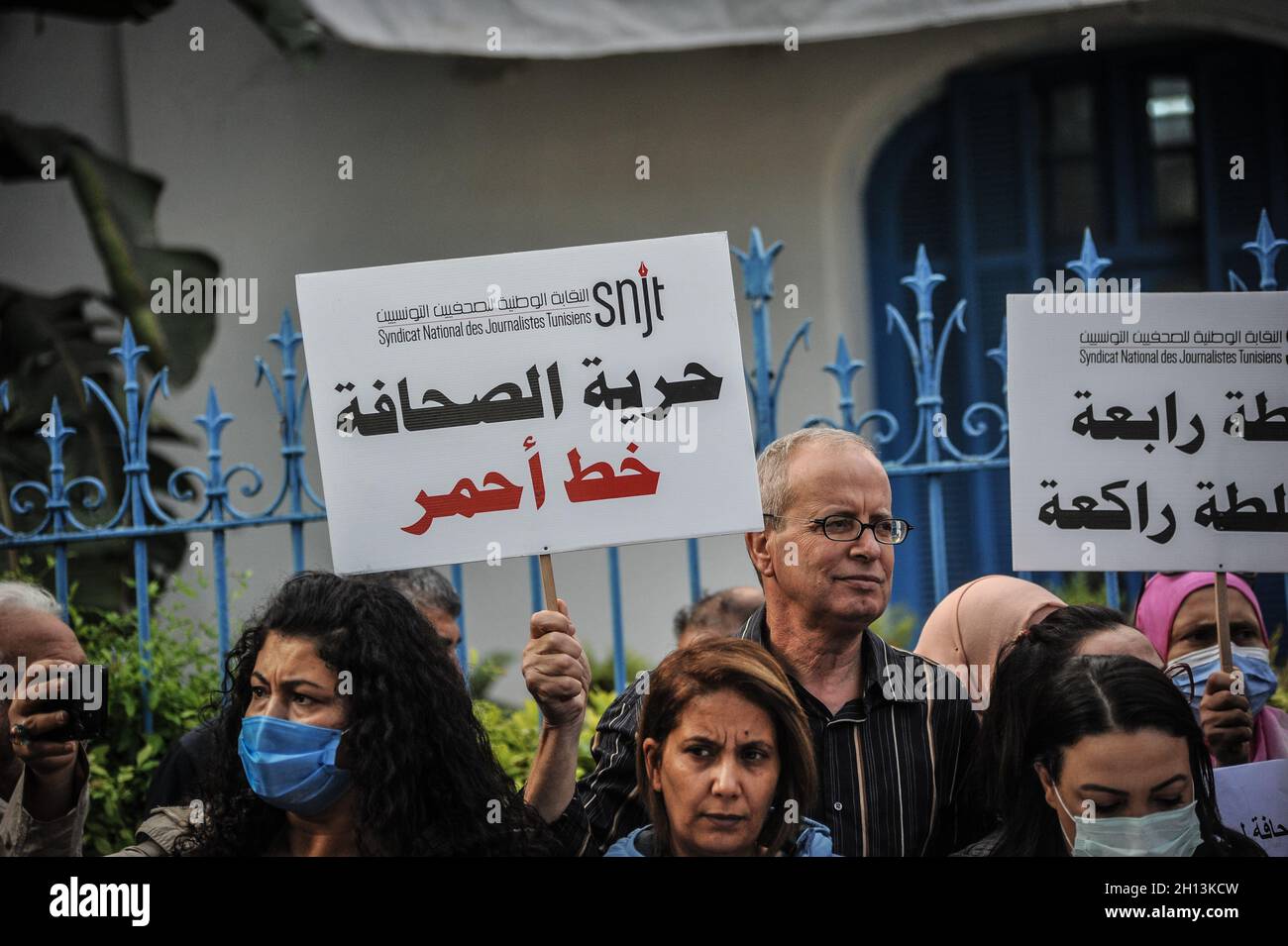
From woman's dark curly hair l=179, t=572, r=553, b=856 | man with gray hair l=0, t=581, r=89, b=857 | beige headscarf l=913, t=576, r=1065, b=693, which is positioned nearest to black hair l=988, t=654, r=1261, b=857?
beige headscarf l=913, t=576, r=1065, b=693

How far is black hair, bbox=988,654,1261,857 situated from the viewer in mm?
2918

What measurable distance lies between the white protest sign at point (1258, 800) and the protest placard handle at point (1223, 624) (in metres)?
0.22

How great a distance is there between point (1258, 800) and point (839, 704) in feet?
3.06

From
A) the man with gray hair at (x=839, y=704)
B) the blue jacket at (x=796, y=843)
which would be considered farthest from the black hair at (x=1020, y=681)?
the blue jacket at (x=796, y=843)

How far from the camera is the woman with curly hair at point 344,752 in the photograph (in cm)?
294

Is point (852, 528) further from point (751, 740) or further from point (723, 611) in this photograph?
point (723, 611)

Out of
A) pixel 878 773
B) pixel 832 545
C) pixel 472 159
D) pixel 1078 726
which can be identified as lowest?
pixel 878 773

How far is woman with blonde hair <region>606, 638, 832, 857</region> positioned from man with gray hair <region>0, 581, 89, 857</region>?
49.3 inches

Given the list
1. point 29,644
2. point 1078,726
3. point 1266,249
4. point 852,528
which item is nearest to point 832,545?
point 852,528

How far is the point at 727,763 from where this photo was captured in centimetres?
288

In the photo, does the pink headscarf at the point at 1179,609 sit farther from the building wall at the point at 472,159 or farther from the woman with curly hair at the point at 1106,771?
the building wall at the point at 472,159

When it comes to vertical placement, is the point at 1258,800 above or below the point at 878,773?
below

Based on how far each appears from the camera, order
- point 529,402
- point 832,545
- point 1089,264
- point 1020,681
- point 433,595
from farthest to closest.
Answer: point 433,595 < point 1089,264 < point 529,402 < point 832,545 < point 1020,681
